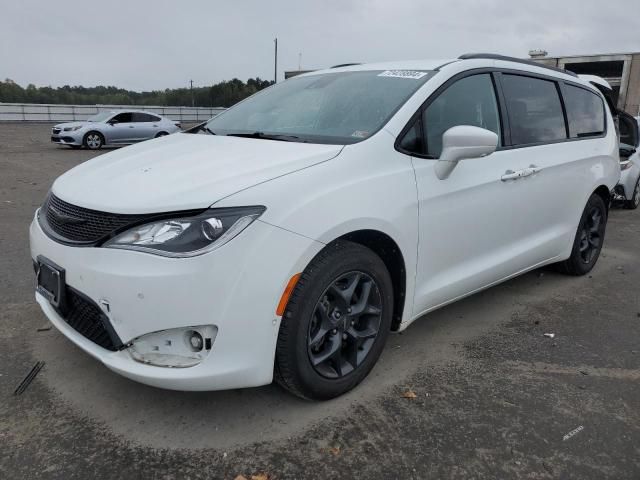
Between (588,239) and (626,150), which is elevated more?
(626,150)

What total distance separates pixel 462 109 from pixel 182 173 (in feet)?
5.91

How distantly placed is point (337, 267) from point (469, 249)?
116 cm

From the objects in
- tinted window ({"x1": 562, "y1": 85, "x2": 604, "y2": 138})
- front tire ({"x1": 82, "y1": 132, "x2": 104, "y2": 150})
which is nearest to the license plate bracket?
tinted window ({"x1": 562, "y1": 85, "x2": 604, "y2": 138})

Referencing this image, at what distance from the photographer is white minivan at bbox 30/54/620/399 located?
2.20 m

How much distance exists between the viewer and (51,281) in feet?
8.31

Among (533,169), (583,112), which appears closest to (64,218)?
(533,169)

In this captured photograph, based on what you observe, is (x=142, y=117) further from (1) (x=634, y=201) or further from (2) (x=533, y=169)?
(2) (x=533, y=169)

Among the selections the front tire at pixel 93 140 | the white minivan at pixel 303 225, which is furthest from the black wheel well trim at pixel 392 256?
the front tire at pixel 93 140

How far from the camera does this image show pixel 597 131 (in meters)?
4.76

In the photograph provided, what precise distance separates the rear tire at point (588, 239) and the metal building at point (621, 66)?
3251 cm

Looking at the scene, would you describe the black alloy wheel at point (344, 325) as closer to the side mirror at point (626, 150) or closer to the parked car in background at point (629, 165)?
the parked car in background at point (629, 165)

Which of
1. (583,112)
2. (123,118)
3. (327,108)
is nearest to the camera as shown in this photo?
(327,108)

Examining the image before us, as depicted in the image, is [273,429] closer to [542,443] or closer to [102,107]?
[542,443]

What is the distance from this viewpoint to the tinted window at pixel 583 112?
4.44 meters
